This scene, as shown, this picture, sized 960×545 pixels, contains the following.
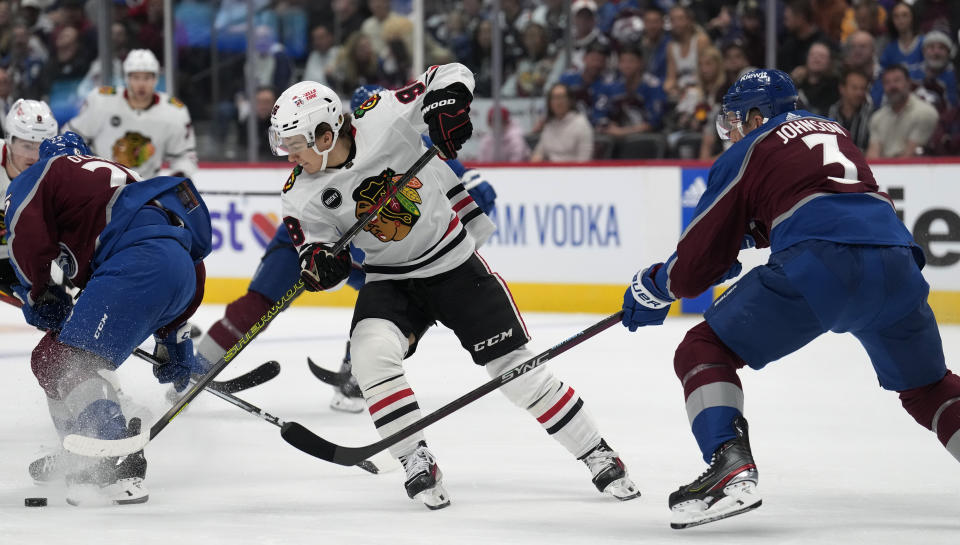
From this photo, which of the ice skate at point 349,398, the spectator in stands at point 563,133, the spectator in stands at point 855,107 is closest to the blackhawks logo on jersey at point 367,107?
the ice skate at point 349,398

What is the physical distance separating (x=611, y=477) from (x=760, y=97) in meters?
0.92

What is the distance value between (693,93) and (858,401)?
3445mm

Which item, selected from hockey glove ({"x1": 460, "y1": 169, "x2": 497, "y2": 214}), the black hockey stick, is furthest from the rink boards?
the black hockey stick

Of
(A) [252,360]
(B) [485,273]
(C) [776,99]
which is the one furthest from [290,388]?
(C) [776,99]

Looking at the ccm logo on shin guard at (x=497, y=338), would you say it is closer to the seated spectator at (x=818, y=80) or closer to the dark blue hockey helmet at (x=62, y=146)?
the dark blue hockey helmet at (x=62, y=146)

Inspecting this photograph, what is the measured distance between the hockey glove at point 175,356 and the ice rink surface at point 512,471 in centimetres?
22

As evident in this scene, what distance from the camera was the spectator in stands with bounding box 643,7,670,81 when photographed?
7672 mm

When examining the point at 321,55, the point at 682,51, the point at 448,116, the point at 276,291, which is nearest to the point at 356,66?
the point at 321,55

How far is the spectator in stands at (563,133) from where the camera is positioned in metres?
7.57

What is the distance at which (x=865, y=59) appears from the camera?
682 cm

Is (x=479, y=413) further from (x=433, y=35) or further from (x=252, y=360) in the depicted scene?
(x=433, y=35)

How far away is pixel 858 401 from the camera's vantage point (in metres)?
4.33

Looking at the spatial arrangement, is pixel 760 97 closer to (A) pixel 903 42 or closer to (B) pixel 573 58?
(A) pixel 903 42

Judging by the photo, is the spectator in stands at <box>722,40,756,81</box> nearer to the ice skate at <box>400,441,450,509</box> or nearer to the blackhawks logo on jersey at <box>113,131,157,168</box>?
the blackhawks logo on jersey at <box>113,131,157,168</box>
